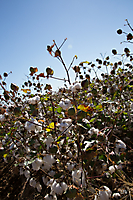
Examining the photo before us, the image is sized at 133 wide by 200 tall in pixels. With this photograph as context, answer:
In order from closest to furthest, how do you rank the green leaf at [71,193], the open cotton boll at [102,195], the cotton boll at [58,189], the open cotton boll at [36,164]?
the green leaf at [71,193] → the open cotton boll at [102,195] → the cotton boll at [58,189] → the open cotton boll at [36,164]

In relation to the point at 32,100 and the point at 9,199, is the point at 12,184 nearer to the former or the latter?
the point at 9,199

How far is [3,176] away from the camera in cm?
250

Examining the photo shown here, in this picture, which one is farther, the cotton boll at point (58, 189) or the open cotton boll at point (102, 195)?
the cotton boll at point (58, 189)

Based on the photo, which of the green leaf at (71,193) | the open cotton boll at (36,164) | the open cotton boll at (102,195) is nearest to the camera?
the green leaf at (71,193)

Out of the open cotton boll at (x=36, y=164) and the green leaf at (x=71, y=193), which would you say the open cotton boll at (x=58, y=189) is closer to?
the open cotton boll at (x=36, y=164)

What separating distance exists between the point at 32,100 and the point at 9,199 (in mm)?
1932

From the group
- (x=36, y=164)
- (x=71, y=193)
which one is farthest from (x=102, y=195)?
(x=36, y=164)

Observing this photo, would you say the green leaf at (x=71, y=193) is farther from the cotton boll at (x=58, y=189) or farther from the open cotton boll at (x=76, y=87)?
the open cotton boll at (x=76, y=87)

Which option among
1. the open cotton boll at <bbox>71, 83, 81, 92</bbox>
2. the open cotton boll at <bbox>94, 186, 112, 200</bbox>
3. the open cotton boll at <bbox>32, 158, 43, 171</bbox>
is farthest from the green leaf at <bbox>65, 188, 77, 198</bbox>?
the open cotton boll at <bbox>71, 83, 81, 92</bbox>

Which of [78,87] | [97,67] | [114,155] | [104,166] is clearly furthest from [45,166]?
[97,67]

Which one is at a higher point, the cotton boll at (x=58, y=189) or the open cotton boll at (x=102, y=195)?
the cotton boll at (x=58, y=189)

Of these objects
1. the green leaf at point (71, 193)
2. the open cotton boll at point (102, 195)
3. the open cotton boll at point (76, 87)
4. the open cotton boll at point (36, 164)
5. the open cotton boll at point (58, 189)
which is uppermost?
the open cotton boll at point (76, 87)

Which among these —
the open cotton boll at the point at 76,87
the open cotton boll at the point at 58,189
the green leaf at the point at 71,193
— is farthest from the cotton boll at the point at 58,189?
the open cotton boll at the point at 76,87

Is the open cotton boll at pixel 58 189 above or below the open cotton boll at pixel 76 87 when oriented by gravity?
below
